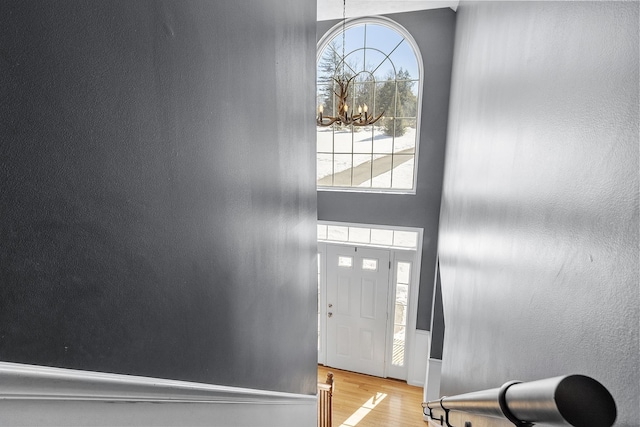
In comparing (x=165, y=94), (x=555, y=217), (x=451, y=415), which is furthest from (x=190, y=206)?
(x=451, y=415)

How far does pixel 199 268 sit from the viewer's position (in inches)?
49.4

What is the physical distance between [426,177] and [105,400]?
4613mm

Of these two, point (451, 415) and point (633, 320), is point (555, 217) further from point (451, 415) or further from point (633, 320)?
point (451, 415)

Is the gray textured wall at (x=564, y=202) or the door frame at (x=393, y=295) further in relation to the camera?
the door frame at (x=393, y=295)

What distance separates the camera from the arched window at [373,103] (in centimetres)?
496

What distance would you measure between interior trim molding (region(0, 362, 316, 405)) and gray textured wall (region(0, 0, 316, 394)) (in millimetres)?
58

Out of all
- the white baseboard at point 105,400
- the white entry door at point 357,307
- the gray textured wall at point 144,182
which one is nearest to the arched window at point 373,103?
the white entry door at point 357,307

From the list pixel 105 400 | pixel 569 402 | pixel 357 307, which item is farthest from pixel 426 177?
pixel 569 402

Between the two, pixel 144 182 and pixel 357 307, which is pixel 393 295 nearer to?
pixel 357 307

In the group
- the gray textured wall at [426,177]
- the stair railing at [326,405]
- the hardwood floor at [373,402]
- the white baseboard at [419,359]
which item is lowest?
the hardwood floor at [373,402]

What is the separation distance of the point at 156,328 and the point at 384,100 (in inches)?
179

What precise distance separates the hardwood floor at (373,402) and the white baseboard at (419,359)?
0.11 metres

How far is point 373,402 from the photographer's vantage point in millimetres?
5215

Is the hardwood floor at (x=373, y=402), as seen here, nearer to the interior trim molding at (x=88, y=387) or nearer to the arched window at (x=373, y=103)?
the arched window at (x=373, y=103)
